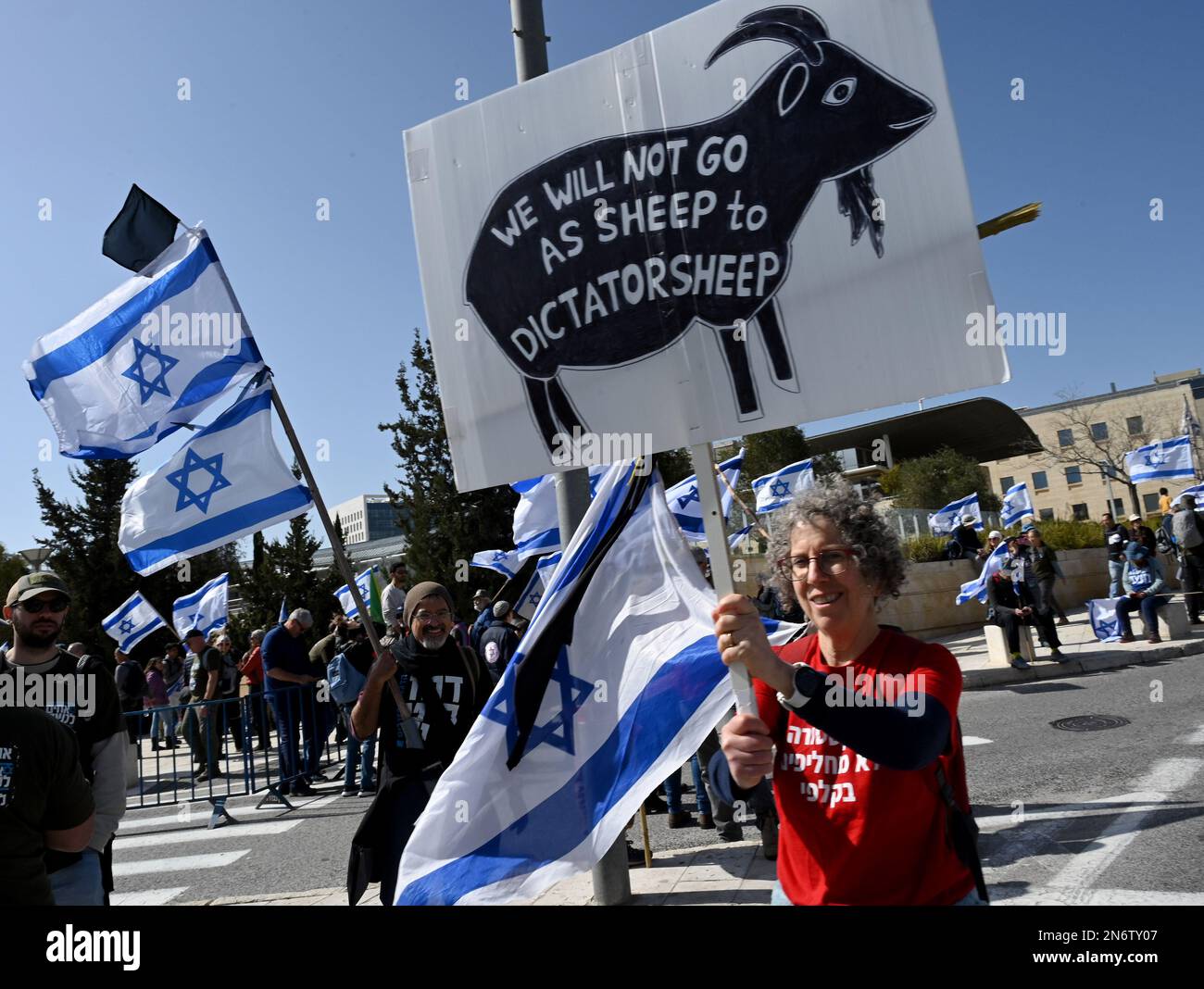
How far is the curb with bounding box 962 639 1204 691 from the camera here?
39.5 feet

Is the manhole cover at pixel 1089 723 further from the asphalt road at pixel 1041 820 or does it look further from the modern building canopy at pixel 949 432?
the modern building canopy at pixel 949 432

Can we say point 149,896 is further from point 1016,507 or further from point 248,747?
point 1016,507

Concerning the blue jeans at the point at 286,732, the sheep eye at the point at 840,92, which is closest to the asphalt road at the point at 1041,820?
the blue jeans at the point at 286,732

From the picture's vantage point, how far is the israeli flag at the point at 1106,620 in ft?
44.9

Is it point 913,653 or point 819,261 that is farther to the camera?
point 819,261

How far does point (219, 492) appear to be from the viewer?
15.5ft

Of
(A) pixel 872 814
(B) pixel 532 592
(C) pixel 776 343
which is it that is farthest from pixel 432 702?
(B) pixel 532 592

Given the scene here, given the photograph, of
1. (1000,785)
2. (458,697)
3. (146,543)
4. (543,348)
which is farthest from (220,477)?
(1000,785)

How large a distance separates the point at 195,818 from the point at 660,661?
866 centimetres

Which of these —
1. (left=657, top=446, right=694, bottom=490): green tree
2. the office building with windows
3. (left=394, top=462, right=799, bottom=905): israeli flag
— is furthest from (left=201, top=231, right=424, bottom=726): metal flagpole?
the office building with windows

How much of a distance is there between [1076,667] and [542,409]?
1167 cm

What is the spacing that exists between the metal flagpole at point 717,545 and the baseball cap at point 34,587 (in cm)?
283

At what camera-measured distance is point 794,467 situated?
48.2ft
